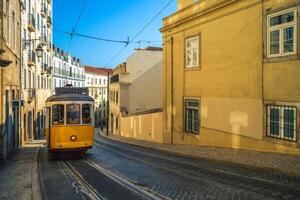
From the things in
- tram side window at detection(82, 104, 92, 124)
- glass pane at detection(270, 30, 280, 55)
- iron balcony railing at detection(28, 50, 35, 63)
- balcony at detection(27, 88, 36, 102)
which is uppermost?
iron balcony railing at detection(28, 50, 35, 63)

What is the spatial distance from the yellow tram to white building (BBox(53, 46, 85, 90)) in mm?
40591

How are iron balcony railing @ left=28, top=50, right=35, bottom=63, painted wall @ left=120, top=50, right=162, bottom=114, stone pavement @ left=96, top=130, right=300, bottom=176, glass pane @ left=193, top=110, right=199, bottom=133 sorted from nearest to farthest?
stone pavement @ left=96, top=130, right=300, bottom=176 → glass pane @ left=193, top=110, right=199, bottom=133 → iron balcony railing @ left=28, top=50, right=35, bottom=63 → painted wall @ left=120, top=50, right=162, bottom=114

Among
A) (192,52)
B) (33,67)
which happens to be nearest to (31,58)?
(33,67)

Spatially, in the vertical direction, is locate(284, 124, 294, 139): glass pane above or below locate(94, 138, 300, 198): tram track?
above

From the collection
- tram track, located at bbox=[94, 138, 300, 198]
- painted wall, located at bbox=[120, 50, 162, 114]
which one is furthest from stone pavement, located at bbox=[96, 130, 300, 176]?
painted wall, located at bbox=[120, 50, 162, 114]

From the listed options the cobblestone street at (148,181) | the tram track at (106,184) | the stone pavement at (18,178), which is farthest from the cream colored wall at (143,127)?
the tram track at (106,184)

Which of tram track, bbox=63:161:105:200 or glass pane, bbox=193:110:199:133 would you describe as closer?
tram track, bbox=63:161:105:200

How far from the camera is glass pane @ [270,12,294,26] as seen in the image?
13141mm

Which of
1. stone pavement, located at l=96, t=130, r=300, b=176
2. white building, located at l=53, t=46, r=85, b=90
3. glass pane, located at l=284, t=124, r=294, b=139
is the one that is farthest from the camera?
white building, located at l=53, t=46, r=85, b=90

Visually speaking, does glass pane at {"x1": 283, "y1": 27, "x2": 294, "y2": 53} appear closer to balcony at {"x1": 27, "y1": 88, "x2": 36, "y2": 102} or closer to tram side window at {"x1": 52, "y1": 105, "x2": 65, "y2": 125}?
tram side window at {"x1": 52, "y1": 105, "x2": 65, "y2": 125}

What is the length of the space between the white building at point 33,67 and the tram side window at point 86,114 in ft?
29.7

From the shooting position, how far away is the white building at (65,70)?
57787 mm

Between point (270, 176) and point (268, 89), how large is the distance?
4.75 m

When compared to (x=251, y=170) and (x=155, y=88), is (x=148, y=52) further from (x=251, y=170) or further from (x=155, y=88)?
(x=251, y=170)
